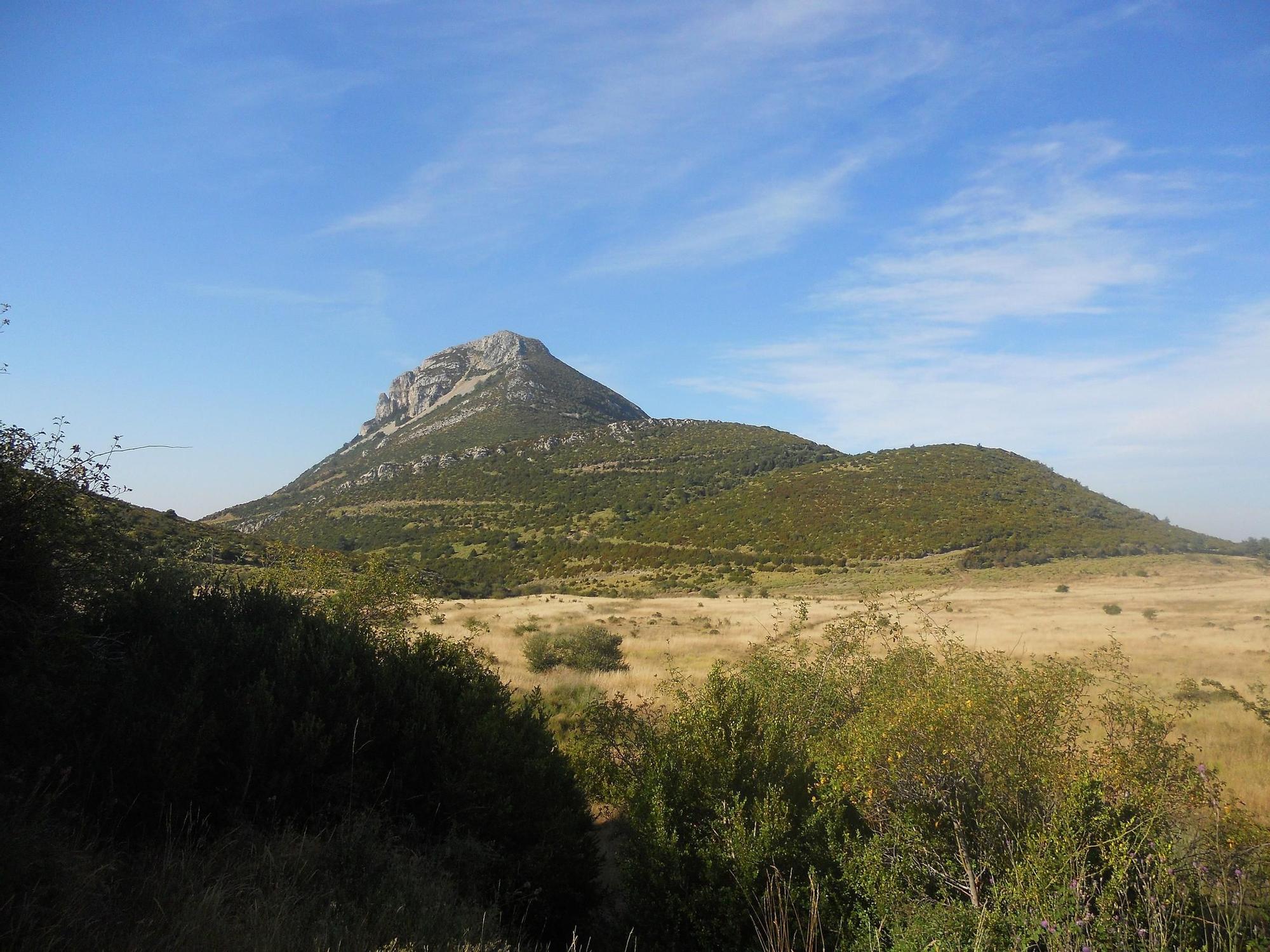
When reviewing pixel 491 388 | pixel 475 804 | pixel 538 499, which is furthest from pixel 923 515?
pixel 491 388

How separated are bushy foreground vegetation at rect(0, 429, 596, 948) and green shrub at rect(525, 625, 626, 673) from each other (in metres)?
12.2

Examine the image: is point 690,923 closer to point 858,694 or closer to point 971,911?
point 971,911

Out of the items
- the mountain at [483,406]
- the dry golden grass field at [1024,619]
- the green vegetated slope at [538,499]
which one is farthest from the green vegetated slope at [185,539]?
the mountain at [483,406]

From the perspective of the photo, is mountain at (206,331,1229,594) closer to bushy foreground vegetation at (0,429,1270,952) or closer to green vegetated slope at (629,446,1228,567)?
green vegetated slope at (629,446,1228,567)

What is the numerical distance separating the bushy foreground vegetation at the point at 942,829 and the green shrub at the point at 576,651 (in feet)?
37.8

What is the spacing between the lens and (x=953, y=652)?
33.3 ft

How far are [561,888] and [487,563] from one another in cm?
5335

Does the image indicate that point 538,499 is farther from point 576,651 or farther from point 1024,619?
point 1024,619

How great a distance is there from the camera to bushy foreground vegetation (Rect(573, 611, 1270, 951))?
515cm

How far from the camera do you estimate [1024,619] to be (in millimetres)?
26984

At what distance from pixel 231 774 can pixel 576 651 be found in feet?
52.4

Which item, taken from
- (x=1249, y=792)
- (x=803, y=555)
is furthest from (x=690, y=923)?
(x=803, y=555)

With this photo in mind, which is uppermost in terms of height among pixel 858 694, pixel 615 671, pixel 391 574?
pixel 391 574

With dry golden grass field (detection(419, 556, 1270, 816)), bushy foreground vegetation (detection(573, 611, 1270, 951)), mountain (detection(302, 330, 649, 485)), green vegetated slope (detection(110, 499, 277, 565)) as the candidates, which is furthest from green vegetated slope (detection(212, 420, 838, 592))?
bushy foreground vegetation (detection(573, 611, 1270, 951))
